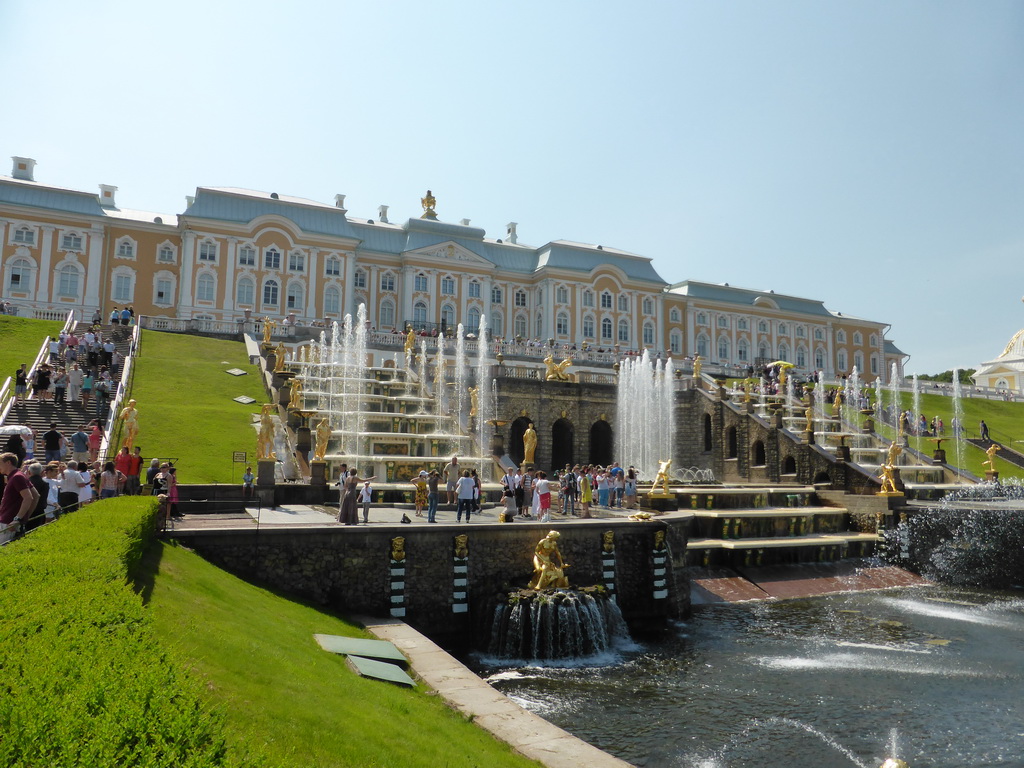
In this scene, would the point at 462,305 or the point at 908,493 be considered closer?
the point at 908,493

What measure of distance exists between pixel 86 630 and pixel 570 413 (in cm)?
3218

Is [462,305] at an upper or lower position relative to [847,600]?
upper

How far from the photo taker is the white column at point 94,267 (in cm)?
5209

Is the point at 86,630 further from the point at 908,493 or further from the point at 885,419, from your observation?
the point at 885,419

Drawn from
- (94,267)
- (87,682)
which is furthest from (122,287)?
(87,682)

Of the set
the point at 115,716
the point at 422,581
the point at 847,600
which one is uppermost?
the point at 115,716

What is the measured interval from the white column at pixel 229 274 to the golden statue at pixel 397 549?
44.1 meters

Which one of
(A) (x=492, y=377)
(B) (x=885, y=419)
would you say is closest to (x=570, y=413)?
(A) (x=492, y=377)

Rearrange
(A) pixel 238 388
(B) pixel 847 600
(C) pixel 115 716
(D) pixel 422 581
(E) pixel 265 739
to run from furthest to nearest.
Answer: (A) pixel 238 388, (B) pixel 847 600, (D) pixel 422 581, (E) pixel 265 739, (C) pixel 115 716

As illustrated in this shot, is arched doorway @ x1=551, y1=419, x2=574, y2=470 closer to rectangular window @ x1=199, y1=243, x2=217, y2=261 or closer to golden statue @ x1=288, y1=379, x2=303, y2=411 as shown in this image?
golden statue @ x1=288, y1=379, x2=303, y2=411

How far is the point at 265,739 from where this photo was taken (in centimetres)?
558

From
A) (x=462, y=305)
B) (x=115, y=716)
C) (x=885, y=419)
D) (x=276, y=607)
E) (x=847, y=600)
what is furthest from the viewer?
(x=462, y=305)

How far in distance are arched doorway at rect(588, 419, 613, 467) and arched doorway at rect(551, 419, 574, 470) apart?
139 centimetres

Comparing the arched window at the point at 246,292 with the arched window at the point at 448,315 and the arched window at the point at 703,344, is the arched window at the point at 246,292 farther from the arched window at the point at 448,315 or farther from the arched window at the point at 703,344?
the arched window at the point at 703,344
